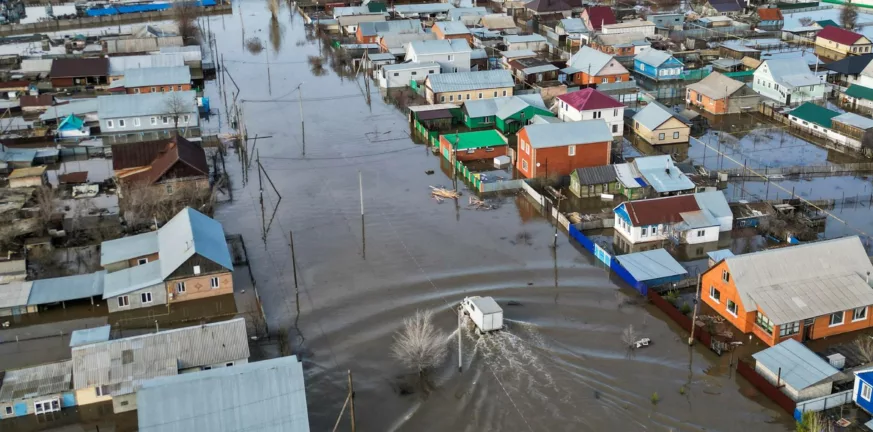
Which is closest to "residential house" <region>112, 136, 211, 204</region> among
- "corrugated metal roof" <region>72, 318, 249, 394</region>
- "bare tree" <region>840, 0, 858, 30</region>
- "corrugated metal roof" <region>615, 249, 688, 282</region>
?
"corrugated metal roof" <region>72, 318, 249, 394</region>

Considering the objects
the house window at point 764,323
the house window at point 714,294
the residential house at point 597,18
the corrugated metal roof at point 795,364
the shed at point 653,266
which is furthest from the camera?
the residential house at point 597,18

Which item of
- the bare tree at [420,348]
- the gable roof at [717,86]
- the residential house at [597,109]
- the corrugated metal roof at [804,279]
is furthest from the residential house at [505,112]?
the bare tree at [420,348]

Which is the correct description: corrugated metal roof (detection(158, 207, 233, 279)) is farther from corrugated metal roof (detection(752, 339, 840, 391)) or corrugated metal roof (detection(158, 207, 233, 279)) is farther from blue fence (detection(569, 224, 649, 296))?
corrugated metal roof (detection(752, 339, 840, 391))

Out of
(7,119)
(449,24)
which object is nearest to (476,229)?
(7,119)

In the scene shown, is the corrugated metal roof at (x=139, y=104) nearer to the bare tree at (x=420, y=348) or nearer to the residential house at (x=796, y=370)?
the bare tree at (x=420, y=348)

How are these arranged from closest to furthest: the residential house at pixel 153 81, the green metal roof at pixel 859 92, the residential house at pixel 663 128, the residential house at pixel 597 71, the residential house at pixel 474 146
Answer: the residential house at pixel 474 146, the residential house at pixel 663 128, the green metal roof at pixel 859 92, the residential house at pixel 153 81, the residential house at pixel 597 71
